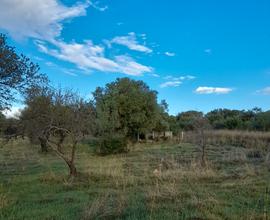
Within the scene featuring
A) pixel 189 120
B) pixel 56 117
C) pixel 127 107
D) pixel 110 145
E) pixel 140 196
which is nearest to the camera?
pixel 140 196

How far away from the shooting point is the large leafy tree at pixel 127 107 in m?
39.6

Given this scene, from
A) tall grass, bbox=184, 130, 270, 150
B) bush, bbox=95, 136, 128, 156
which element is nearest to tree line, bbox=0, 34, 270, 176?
bush, bbox=95, 136, 128, 156

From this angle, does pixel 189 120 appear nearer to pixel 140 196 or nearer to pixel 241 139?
pixel 241 139

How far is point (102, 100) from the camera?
41781 millimetres

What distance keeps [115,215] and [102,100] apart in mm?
33480

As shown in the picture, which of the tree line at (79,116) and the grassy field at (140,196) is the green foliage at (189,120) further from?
the grassy field at (140,196)

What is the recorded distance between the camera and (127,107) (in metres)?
41.1

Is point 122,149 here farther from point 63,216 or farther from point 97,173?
point 63,216

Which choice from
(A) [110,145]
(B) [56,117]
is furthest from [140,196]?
(A) [110,145]

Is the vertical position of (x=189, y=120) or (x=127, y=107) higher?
(x=127, y=107)

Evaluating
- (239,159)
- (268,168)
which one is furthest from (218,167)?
(239,159)

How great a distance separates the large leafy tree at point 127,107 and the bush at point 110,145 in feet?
13.7

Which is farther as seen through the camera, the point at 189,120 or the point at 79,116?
the point at 189,120

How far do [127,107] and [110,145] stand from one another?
31.0 ft
